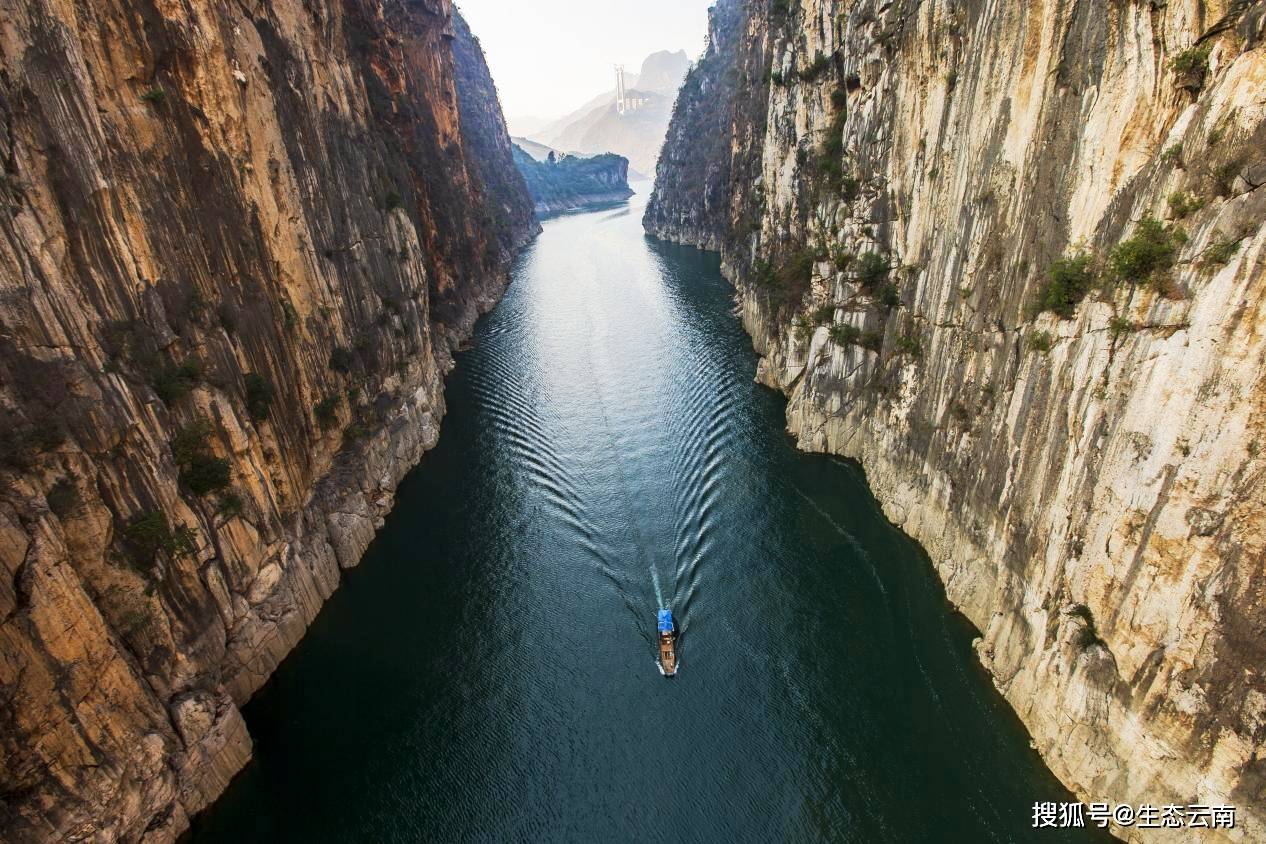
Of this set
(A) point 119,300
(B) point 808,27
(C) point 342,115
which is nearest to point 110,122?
(A) point 119,300

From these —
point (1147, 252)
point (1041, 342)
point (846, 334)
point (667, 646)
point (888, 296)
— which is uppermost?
point (1147, 252)

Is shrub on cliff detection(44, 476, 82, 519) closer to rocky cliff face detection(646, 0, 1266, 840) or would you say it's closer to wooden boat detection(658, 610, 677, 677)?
wooden boat detection(658, 610, 677, 677)

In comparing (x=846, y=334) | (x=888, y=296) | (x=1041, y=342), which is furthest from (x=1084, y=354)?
(x=846, y=334)

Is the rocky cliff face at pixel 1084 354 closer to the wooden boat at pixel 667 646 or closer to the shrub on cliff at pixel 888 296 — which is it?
the shrub on cliff at pixel 888 296

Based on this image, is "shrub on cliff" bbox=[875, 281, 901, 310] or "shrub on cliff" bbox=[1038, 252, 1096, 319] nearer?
"shrub on cliff" bbox=[1038, 252, 1096, 319]

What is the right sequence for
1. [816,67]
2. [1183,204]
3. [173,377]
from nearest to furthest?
[1183,204] → [173,377] → [816,67]

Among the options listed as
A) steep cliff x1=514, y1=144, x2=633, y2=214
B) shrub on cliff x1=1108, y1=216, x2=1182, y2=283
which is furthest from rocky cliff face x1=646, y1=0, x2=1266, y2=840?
steep cliff x1=514, y1=144, x2=633, y2=214

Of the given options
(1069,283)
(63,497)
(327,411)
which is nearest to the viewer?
(63,497)

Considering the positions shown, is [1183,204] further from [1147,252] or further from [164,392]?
[164,392]
